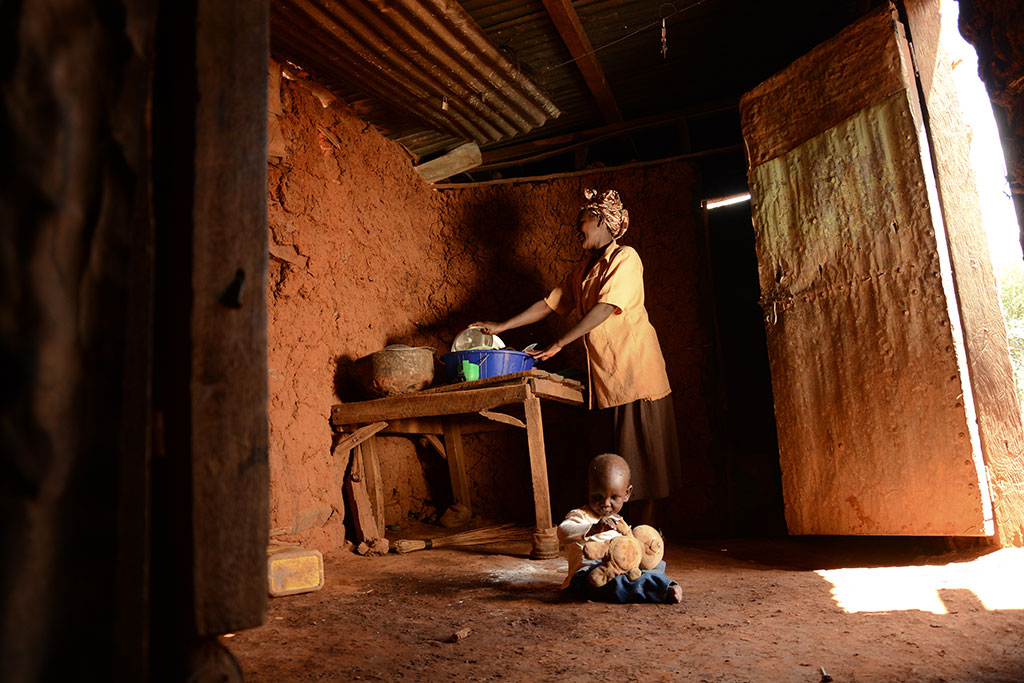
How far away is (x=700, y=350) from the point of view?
493 cm

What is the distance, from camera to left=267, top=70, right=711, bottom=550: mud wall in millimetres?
3990

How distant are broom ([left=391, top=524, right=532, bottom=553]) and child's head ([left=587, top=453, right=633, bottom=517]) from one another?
162 centimetres

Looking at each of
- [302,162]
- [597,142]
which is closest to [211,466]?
[302,162]

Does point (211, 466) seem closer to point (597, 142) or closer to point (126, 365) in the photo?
point (126, 365)

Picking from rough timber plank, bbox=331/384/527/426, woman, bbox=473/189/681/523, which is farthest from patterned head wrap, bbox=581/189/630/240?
rough timber plank, bbox=331/384/527/426

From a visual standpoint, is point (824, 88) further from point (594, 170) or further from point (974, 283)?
point (594, 170)

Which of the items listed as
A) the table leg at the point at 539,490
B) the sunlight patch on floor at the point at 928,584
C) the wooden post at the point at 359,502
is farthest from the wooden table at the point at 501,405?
the sunlight patch on floor at the point at 928,584

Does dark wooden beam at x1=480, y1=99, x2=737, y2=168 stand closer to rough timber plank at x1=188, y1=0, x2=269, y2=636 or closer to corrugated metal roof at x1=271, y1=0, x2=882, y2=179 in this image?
corrugated metal roof at x1=271, y1=0, x2=882, y2=179

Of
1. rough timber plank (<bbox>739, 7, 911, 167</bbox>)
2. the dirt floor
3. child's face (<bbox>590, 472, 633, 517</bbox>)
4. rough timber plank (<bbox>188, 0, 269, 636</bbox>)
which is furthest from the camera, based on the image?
rough timber plank (<bbox>739, 7, 911, 167</bbox>)

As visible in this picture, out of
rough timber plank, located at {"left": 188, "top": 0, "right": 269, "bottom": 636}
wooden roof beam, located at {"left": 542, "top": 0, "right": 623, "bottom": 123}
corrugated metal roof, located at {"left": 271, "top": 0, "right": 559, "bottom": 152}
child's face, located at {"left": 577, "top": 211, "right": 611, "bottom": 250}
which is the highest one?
wooden roof beam, located at {"left": 542, "top": 0, "right": 623, "bottom": 123}

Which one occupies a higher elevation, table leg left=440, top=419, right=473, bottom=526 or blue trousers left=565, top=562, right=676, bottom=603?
table leg left=440, top=419, right=473, bottom=526

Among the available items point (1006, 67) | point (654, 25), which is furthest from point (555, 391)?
point (1006, 67)

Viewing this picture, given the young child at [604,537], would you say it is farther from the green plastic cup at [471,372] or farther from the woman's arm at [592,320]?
the green plastic cup at [471,372]

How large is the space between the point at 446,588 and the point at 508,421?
1.20 m
